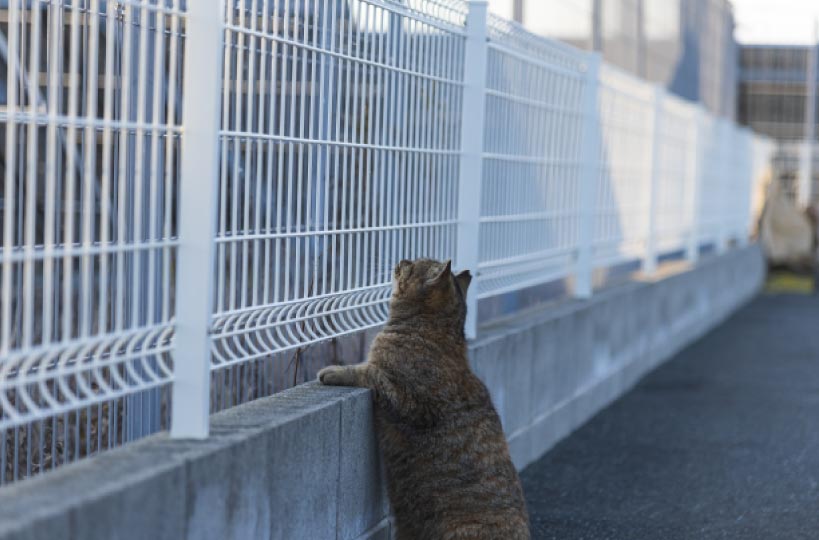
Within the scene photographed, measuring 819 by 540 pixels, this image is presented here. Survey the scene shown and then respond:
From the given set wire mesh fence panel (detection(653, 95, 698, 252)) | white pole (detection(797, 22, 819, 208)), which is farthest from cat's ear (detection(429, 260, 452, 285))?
white pole (detection(797, 22, 819, 208))

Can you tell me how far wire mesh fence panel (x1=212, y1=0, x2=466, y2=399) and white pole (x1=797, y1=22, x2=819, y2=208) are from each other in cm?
2372

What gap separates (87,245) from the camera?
3.66 m

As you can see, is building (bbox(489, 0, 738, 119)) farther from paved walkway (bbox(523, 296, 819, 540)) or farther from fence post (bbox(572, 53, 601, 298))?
paved walkway (bbox(523, 296, 819, 540))

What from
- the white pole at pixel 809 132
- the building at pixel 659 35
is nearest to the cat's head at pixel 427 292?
the building at pixel 659 35

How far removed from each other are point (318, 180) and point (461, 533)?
137 centimetres

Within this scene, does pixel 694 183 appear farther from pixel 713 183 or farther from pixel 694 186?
pixel 713 183

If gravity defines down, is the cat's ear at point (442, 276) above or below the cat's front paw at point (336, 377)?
above

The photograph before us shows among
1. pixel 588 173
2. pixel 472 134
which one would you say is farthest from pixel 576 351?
pixel 472 134

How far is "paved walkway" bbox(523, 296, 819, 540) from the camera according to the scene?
22.2 feet

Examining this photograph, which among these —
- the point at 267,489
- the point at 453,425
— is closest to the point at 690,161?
the point at 453,425

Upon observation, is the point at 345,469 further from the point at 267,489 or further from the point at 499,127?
the point at 499,127

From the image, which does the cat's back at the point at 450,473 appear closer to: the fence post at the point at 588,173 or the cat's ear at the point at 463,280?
the cat's ear at the point at 463,280

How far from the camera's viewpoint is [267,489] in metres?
4.34

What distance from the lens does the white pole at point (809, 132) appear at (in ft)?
101
